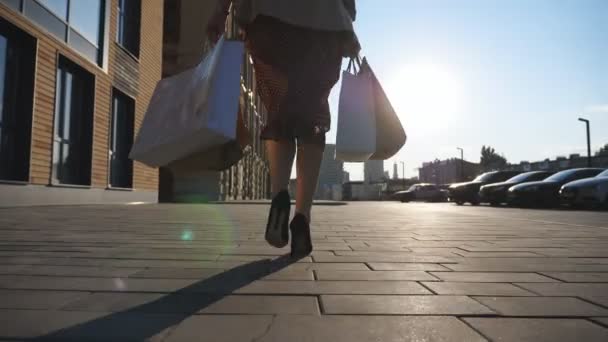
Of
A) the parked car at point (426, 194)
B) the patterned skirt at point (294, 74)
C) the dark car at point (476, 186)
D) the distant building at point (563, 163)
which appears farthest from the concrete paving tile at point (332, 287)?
the distant building at point (563, 163)

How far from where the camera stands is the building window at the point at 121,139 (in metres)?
12.1

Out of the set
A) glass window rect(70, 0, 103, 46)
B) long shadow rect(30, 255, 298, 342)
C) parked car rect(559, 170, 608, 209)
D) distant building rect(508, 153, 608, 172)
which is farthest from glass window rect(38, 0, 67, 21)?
distant building rect(508, 153, 608, 172)

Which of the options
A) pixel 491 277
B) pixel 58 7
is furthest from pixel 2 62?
pixel 491 277

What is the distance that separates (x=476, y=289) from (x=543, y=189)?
13.7 meters

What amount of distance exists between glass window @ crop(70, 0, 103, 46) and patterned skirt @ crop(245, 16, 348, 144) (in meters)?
8.88

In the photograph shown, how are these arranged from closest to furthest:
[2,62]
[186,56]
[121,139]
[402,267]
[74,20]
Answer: [402,267] < [2,62] < [74,20] < [121,139] < [186,56]

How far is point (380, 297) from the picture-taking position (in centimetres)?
150

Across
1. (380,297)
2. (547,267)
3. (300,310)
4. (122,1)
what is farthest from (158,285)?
(122,1)

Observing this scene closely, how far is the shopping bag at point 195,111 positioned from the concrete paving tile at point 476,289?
3.06 feet

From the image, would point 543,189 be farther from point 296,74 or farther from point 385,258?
point 296,74

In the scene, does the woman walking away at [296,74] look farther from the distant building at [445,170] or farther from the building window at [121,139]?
the distant building at [445,170]

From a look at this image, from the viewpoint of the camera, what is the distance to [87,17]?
1048cm

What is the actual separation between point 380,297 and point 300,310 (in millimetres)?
308

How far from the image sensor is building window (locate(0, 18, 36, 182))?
305 inches
